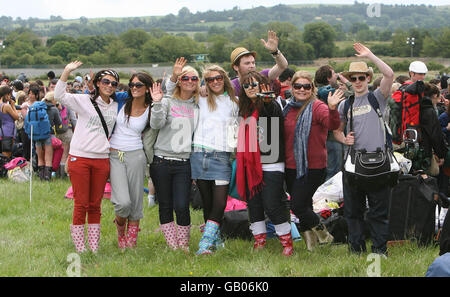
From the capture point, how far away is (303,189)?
213 inches

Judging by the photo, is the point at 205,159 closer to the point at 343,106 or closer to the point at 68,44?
the point at 343,106

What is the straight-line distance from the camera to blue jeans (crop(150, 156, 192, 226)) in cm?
563

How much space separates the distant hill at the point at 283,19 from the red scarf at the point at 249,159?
369 feet

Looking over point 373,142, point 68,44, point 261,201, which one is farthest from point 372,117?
point 68,44

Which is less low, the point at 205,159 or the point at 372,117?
the point at 372,117

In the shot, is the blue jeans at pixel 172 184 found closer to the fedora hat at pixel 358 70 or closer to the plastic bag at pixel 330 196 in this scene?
the fedora hat at pixel 358 70

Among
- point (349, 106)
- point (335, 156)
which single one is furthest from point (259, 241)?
point (335, 156)

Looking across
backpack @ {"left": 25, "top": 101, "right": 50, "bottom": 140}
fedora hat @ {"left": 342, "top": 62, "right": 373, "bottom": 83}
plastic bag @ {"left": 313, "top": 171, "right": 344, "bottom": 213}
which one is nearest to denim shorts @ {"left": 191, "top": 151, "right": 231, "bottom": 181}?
fedora hat @ {"left": 342, "top": 62, "right": 373, "bottom": 83}

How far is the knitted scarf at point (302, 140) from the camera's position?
17.4 ft

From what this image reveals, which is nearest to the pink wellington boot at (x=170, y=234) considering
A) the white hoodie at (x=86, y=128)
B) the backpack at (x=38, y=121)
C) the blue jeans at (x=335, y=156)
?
the white hoodie at (x=86, y=128)

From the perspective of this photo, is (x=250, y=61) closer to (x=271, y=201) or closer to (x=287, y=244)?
(x=271, y=201)

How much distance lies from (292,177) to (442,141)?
8.52 ft

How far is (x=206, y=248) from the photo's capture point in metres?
5.57
